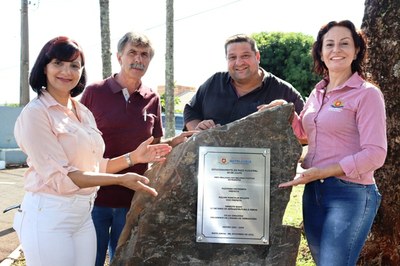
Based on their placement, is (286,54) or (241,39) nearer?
(241,39)

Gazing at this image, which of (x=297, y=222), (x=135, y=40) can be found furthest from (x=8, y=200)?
(x=135, y=40)

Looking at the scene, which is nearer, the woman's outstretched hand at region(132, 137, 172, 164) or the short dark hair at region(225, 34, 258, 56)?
the woman's outstretched hand at region(132, 137, 172, 164)

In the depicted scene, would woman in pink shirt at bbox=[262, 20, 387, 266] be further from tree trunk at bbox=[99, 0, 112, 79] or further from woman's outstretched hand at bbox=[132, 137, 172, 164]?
tree trunk at bbox=[99, 0, 112, 79]

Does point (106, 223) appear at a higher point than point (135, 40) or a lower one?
lower

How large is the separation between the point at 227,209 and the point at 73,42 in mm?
1476

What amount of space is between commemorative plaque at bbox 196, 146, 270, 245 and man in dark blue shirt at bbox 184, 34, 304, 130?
38 centimetres

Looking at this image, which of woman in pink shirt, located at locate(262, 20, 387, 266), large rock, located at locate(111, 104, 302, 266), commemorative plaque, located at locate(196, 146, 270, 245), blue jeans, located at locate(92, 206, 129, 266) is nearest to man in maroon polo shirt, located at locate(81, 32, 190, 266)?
blue jeans, located at locate(92, 206, 129, 266)

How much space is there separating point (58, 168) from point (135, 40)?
129 cm

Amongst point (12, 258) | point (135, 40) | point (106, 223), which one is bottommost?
point (12, 258)

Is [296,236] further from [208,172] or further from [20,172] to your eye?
[20,172]

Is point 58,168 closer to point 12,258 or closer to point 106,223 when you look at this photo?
point 106,223

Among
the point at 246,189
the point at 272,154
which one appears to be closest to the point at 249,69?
the point at 272,154

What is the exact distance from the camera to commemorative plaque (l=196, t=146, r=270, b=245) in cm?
328

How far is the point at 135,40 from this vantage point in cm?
364
